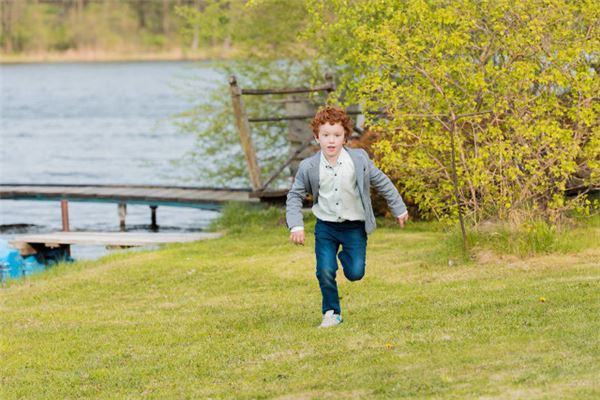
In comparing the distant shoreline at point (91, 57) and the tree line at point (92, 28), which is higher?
the tree line at point (92, 28)

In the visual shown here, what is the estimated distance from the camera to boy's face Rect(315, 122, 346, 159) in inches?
379

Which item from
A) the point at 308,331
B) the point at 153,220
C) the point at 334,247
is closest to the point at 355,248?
the point at 334,247

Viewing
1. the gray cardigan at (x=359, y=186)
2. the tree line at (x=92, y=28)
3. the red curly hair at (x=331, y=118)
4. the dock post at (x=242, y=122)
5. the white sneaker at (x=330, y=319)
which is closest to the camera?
the red curly hair at (x=331, y=118)

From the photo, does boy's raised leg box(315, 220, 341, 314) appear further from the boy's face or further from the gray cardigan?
the boy's face

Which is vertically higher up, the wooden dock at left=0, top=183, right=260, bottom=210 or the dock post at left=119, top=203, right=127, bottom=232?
the wooden dock at left=0, top=183, right=260, bottom=210

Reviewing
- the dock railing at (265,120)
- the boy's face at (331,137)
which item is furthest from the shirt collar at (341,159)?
the dock railing at (265,120)

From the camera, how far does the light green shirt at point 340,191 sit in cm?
979

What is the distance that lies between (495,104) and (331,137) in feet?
15.6

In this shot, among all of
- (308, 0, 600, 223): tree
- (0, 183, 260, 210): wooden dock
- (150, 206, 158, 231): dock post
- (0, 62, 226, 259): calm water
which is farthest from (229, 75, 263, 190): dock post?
(150, 206, 158, 231): dock post

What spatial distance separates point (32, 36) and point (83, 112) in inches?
1559

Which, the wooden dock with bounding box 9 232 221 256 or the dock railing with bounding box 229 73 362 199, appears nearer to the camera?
the dock railing with bounding box 229 73 362 199

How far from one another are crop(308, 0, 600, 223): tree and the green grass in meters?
0.90

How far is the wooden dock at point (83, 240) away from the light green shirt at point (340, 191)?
10.5 metres

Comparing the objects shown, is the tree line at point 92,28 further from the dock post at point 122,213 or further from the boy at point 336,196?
the boy at point 336,196
